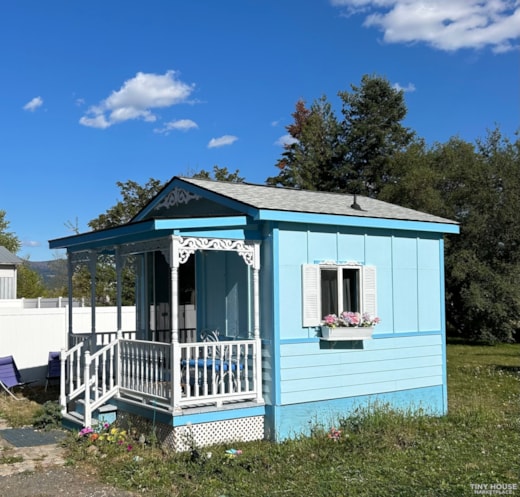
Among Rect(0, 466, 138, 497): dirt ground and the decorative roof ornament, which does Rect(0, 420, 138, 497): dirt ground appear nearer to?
Rect(0, 466, 138, 497): dirt ground

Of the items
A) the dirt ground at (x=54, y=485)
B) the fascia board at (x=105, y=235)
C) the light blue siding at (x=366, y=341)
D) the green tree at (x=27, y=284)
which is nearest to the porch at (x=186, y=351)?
the fascia board at (x=105, y=235)

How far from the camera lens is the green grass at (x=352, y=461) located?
5.78m

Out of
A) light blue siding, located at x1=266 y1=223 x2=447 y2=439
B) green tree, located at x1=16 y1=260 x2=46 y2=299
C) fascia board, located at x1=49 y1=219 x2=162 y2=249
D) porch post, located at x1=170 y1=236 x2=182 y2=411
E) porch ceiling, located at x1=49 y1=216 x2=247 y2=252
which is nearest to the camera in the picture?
porch post, located at x1=170 y1=236 x2=182 y2=411

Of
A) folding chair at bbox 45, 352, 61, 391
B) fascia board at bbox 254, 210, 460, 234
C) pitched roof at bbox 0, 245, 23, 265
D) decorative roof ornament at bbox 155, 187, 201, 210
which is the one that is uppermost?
decorative roof ornament at bbox 155, 187, 201, 210

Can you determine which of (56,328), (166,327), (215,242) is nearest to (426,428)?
(215,242)

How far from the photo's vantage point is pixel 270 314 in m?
7.93

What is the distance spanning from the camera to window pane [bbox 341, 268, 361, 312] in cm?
870

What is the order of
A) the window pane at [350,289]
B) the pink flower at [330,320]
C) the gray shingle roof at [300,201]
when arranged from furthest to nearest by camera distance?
the window pane at [350,289]
the gray shingle roof at [300,201]
the pink flower at [330,320]

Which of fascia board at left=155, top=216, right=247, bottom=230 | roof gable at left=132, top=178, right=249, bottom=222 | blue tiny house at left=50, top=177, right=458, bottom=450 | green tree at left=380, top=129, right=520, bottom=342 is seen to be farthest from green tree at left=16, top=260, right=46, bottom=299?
fascia board at left=155, top=216, right=247, bottom=230

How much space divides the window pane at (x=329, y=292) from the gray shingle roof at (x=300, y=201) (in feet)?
2.84

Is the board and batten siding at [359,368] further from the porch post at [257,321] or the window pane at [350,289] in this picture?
the window pane at [350,289]

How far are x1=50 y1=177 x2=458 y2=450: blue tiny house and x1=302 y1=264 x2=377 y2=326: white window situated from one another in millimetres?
20

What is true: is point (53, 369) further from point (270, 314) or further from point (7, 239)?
point (7, 239)

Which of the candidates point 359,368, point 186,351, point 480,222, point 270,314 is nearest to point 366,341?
point 359,368
